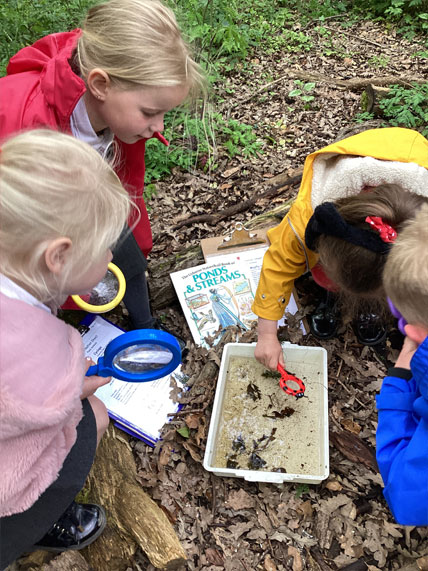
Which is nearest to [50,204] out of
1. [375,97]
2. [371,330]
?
[371,330]

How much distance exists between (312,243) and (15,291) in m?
1.13

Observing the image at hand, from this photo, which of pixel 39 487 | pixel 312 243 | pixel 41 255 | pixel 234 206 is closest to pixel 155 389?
pixel 39 487

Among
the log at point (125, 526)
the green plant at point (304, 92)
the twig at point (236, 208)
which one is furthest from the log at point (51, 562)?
the green plant at point (304, 92)

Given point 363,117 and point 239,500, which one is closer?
point 239,500

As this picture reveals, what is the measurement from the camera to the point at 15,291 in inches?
49.1

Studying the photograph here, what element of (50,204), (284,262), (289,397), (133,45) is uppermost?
(133,45)

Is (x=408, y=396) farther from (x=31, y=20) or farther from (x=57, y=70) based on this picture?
(x=31, y=20)

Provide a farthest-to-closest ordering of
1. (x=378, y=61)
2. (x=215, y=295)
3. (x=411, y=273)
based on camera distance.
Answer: (x=378, y=61), (x=215, y=295), (x=411, y=273)

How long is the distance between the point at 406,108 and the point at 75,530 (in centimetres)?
384

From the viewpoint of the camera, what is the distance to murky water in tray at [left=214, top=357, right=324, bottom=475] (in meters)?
2.06

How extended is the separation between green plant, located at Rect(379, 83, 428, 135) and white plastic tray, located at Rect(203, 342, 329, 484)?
7.84 ft

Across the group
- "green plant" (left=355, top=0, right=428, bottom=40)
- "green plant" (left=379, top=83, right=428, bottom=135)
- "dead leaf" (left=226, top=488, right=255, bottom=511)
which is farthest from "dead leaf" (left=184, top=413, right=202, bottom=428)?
"green plant" (left=355, top=0, right=428, bottom=40)

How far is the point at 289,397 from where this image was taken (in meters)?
2.25

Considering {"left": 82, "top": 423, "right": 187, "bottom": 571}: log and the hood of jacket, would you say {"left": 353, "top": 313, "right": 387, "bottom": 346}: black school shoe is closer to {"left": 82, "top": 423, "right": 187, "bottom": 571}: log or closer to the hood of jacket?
{"left": 82, "top": 423, "right": 187, "bottom": 571}: log
